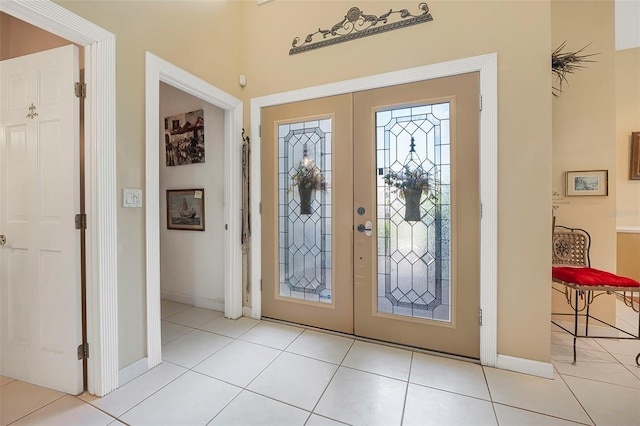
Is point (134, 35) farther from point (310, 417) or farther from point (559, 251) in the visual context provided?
point (559, 251)

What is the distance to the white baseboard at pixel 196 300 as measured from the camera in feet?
9.77

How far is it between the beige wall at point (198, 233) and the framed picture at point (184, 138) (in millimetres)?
59

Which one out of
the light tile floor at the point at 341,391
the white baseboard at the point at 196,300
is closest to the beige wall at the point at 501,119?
the light tile floor at the point at 341,391

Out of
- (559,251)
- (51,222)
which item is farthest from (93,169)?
(559,251)

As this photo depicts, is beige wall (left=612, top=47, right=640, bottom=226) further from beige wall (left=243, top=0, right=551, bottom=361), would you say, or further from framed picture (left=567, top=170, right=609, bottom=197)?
beige wall (left=243, top=0, right=551, bottom=361)

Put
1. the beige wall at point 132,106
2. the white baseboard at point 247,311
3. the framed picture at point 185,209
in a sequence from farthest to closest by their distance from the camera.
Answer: the framed picture at point 185,209
the white baseboard at point 247,311
the beige wall at point 132,106

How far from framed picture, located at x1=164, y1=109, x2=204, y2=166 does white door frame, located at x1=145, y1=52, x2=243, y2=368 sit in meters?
0.54

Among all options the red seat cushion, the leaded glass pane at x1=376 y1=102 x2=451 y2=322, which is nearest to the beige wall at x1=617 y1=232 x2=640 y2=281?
the red seat cushion

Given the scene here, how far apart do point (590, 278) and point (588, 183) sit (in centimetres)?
116

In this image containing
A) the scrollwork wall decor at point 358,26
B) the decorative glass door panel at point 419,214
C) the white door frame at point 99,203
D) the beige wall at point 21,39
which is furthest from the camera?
the scrollwork wall decor at point 358,26

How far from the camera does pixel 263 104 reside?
2.62 meters

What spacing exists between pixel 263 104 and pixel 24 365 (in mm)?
2739

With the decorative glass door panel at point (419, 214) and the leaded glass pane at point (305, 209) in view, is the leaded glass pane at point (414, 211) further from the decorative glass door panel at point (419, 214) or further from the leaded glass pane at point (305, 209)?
the leaded glass pane at point (305, 209)

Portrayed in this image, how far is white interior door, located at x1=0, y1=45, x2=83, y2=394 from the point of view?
1585 mm
